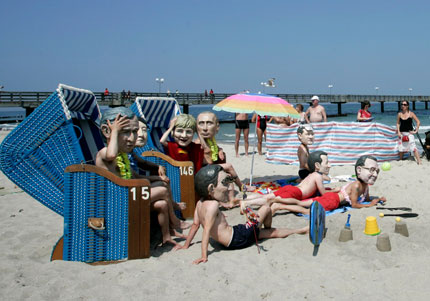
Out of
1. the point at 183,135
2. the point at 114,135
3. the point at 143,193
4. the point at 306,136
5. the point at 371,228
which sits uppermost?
the point at 114,135

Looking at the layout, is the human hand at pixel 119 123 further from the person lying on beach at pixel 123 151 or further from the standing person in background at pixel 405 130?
the standing person in background at pixel 405 130

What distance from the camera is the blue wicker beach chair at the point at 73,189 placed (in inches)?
137

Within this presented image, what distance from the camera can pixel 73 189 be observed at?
136 inches

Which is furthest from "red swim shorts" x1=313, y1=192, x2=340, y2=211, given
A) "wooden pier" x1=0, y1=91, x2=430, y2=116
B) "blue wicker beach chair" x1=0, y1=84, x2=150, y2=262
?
"wooden pier" x1=0, y1=91, x2=430, y2=116

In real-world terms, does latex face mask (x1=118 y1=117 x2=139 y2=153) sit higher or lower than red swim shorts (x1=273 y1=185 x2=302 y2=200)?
higher

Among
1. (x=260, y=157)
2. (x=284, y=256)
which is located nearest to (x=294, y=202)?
(x=284, y=256)

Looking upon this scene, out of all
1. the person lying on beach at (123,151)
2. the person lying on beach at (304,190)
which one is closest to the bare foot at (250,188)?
the person lying on beach at (304,190)

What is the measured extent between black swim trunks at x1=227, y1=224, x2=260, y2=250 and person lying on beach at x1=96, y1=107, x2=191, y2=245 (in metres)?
0.60

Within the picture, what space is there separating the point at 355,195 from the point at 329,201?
0.34 meters

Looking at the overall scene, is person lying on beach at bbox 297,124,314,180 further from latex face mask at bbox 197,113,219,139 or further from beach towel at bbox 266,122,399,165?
beach towel at bbox 266,122,399,165

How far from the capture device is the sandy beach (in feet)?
9.89

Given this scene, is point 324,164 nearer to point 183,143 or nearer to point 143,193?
point 183,143

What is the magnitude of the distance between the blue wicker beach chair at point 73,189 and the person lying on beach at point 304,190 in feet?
6.26

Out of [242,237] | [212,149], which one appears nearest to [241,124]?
[212,149]
